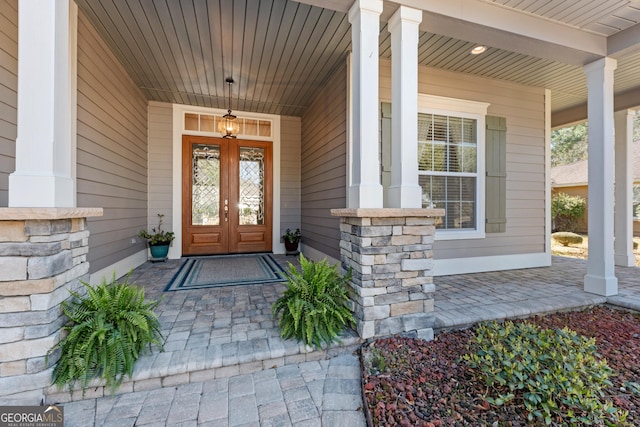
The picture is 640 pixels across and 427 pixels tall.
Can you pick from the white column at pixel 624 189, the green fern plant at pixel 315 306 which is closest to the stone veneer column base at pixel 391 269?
the green fern plant at pixel 315 306

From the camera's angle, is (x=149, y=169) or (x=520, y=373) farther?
(x=149, y=169)

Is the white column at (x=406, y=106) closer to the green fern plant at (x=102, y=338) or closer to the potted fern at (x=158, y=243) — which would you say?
the green fern plant at (x=102, y=338)

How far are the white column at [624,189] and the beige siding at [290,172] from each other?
18.8 ft

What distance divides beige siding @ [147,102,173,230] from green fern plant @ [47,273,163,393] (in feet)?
11.7

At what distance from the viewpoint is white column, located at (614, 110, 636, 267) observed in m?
4.74

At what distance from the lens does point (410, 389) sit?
1661 mm

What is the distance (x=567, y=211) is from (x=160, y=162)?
1270 cm

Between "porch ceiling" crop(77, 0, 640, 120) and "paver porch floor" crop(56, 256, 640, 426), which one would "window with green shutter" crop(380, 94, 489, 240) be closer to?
"porch ceiling" crop(77, 0, 640, 120)

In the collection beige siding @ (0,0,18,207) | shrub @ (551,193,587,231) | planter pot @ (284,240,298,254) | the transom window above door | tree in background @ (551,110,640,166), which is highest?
tree in background @ (551,110,640,166)

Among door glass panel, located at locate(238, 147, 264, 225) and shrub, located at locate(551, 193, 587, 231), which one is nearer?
door glass panel, located at locate(238, 147, 264, 225)

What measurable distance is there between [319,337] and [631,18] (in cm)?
430

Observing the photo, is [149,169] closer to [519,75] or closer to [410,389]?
[410,389]

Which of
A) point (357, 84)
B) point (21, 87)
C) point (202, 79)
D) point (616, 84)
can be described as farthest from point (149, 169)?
point (616, 84)

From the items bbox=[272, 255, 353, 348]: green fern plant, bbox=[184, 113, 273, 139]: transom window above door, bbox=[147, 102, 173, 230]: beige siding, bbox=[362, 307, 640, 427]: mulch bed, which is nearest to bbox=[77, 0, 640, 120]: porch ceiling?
bbox=[147, 102, 173, 230]: beige siding
